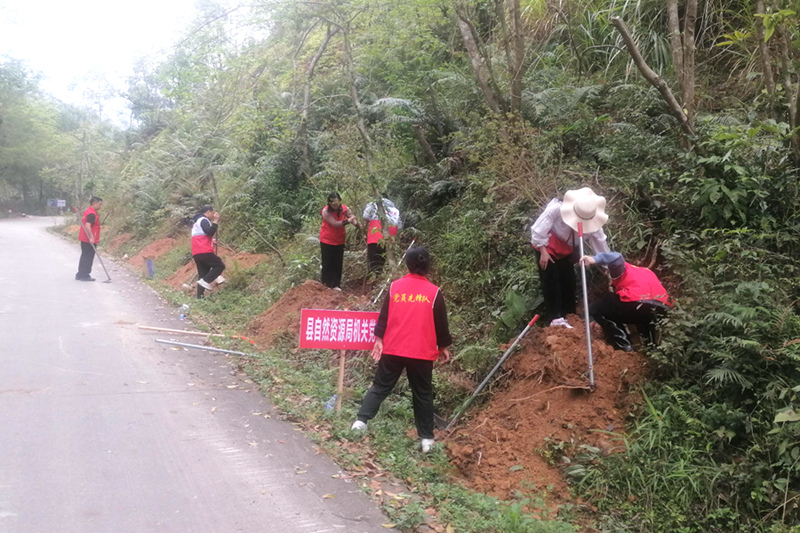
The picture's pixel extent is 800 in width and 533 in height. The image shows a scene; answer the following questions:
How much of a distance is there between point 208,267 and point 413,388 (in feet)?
27.1

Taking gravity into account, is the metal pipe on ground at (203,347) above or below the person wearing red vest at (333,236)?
below

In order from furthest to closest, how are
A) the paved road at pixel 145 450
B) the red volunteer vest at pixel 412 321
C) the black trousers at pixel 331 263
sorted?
the black trousers at pixel 331 263 → the red volunteer vest at pixel 412 321 → the paved road at pixel 145 450

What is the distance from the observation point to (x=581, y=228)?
617 centimetres

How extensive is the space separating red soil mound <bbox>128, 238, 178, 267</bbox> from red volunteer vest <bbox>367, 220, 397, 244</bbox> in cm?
1200

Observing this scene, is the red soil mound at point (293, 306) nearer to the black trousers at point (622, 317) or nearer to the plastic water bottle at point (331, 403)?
the plastic water bottle at point (331, 403)

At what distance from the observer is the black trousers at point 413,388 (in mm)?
5750

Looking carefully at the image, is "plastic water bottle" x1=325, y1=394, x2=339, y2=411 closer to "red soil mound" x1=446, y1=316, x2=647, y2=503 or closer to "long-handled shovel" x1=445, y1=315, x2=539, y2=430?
"long-handled shovel" x1=445, y1=315, x2=539, y2=430

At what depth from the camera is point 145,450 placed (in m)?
5.34

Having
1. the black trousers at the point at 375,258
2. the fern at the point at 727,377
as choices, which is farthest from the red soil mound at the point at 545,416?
the black trousers at the point at 375,258

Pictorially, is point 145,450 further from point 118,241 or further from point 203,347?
point 118,241

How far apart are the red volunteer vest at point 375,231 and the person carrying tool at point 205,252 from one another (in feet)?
13.5

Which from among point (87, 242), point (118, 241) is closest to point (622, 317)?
point (87, 242)

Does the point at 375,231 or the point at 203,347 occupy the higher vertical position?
the point at 375,231

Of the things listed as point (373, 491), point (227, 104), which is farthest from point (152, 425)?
point (227, 104)
